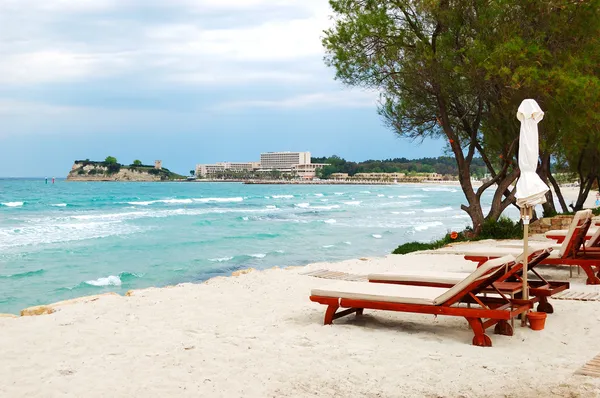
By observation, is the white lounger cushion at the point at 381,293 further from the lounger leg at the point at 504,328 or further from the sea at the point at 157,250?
the sea at the point at 157,250

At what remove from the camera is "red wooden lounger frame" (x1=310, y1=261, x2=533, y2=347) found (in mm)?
6102

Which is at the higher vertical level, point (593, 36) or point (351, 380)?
point (593, 36)

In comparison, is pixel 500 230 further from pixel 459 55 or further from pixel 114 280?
pixel 114 280

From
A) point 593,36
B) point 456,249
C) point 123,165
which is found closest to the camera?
point 456,249

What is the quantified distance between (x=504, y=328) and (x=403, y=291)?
1.06 meters

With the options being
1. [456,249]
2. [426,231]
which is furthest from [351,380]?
[426,231]

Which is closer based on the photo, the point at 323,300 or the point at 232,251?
the point at 323,300

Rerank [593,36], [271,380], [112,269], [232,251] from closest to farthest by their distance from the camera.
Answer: [271,380] → [593,36] → [112,269] → [232,251]

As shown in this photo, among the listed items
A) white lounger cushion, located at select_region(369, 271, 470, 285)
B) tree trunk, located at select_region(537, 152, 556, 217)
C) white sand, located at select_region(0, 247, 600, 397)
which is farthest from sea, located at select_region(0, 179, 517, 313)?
white lounger cushion, located at select_region(369, 271, 470, 285)

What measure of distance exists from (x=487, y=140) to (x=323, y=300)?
1524 centimetres

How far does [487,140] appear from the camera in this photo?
20625mm

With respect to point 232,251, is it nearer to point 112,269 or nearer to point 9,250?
point 112,269

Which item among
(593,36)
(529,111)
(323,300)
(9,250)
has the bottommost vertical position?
(9,250)

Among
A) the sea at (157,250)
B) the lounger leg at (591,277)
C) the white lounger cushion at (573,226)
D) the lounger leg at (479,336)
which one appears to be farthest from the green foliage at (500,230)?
the lounger leg at (479,336)
